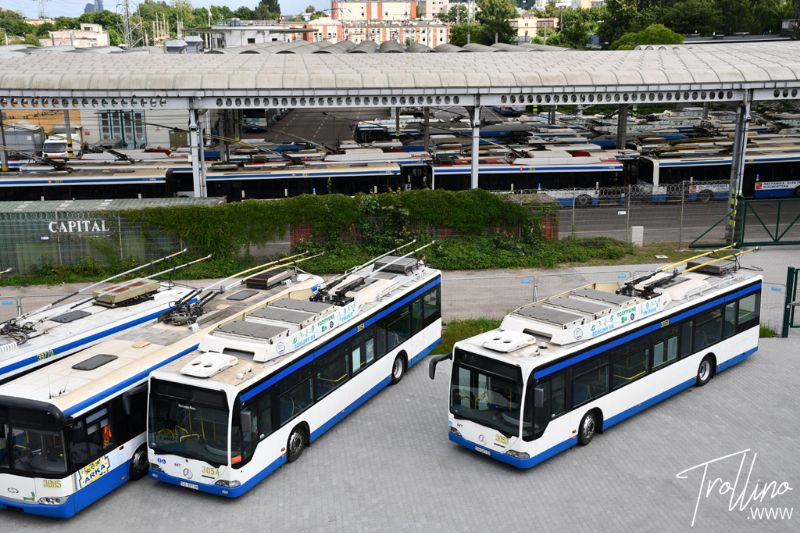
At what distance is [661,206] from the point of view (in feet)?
119

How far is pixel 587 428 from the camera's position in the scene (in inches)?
575

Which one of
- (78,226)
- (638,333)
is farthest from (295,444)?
(78,226)

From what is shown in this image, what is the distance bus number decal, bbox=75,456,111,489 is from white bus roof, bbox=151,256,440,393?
4.97 feet

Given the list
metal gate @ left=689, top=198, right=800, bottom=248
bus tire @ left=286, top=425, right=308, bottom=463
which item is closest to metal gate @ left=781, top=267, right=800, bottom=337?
metal gate @ left=689, top=198, right=800, bottom=248

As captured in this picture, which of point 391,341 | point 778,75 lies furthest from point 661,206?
point 391,341

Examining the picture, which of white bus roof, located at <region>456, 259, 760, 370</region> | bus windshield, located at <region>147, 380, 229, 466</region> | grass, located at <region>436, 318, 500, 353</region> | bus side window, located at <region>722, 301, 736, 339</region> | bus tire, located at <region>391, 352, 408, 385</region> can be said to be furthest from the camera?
grass, located at <region>436, 318, 500, 353</region>

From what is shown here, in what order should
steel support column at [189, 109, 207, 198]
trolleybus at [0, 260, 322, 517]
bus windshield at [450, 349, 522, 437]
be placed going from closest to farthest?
1. trolleybus at [0, 260, 322, 517]
2. bus windshield at [450, 349, 522, 437]
3. steel support column at [189, 109, 207, 198]

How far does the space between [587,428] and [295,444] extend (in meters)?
5.02

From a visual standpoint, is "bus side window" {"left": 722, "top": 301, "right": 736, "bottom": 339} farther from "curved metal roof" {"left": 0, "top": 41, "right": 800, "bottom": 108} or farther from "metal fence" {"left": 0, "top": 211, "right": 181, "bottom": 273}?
"metal fence" {"left": 0, "top": 211, "right": 181, "bottom": 273}

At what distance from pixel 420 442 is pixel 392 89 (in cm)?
1888

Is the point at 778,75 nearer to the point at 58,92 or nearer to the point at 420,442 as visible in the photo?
the point at 420,442

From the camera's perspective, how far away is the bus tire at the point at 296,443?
14.1m

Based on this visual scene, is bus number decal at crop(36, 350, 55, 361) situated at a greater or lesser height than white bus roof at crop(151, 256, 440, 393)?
lesser

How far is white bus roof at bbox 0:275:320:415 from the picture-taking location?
39.9ft
